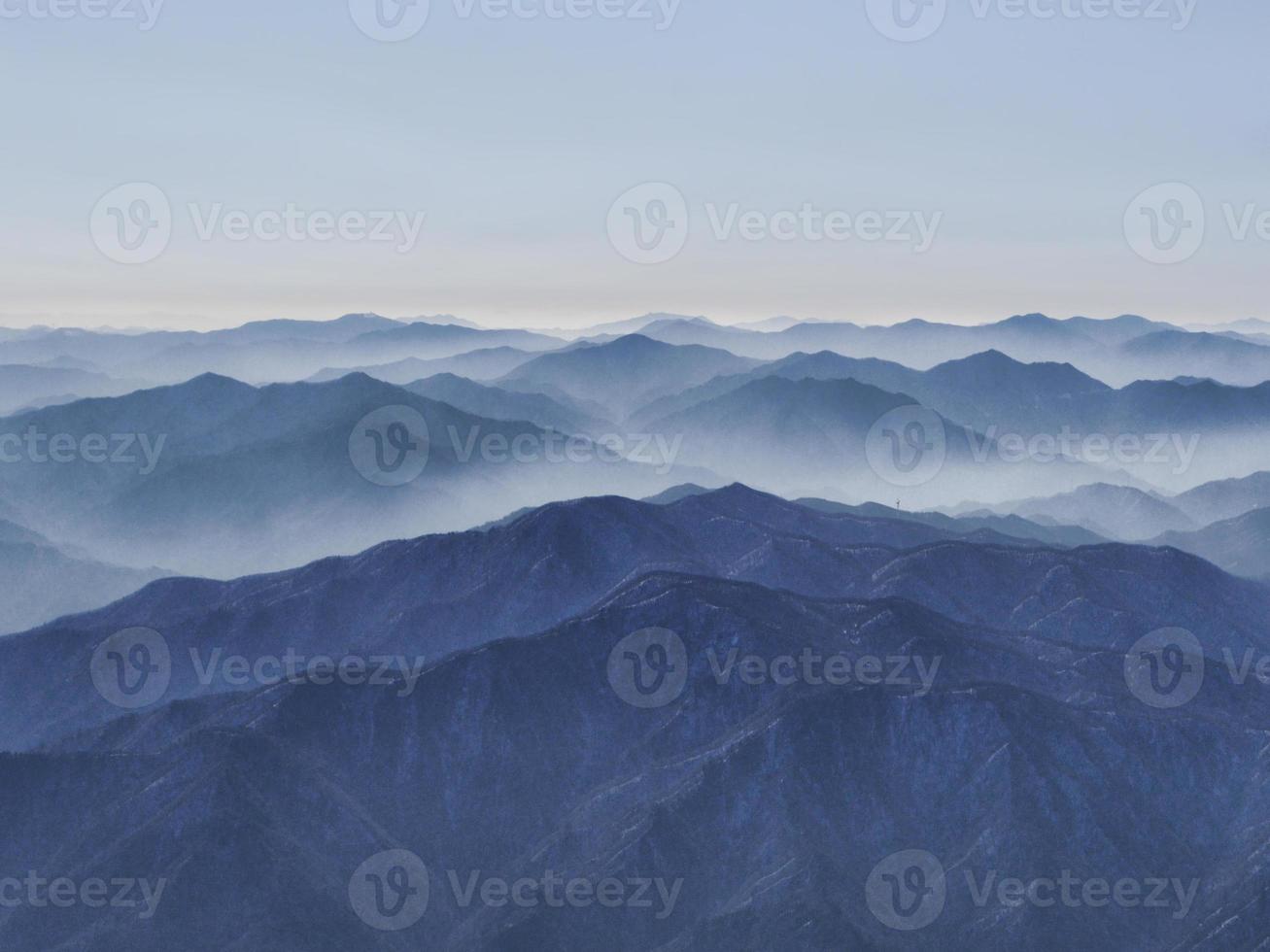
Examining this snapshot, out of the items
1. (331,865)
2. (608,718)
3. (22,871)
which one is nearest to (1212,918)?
(608,718)

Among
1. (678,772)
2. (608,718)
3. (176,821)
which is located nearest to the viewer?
(176,821)

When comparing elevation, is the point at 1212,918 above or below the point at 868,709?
below

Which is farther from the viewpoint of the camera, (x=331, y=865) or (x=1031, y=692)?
(x=1031, y=692)

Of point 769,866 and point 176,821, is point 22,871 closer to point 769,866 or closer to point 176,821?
point 176,821

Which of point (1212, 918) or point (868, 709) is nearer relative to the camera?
point (1212, 918)

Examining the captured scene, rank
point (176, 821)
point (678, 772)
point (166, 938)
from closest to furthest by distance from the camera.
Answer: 1. point (166, 938)
2. point (176, 821)
3. point (678, 772)

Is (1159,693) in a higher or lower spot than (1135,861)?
higher

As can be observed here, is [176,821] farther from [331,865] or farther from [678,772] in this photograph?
[678,772]

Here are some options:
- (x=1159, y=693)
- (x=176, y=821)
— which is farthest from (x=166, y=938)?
(x=1159, y=693)

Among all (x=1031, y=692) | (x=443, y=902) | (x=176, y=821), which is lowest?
(x=443, y=902)
